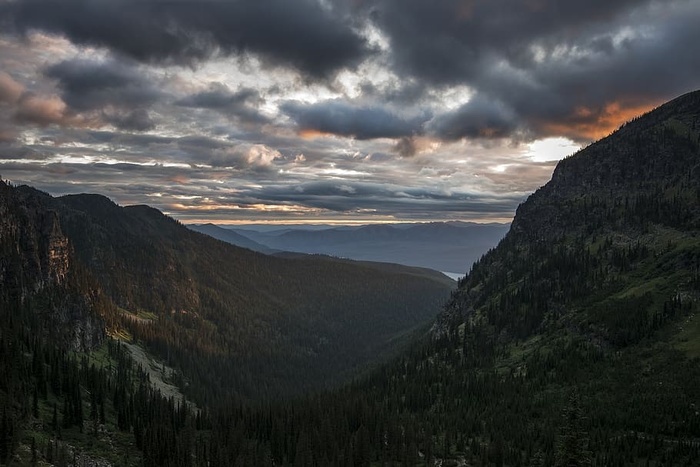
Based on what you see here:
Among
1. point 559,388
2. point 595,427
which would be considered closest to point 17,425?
point 595,427

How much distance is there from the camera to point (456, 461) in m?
124

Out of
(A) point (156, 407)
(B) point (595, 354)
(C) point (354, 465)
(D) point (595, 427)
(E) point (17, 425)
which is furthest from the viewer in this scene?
(B) point (595, 354)

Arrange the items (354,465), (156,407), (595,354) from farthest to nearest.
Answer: (595,354)
(156,407)
(354,465)

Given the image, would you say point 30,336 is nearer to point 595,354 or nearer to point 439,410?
point 439,410

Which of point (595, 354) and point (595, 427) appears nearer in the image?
point (595, 427)

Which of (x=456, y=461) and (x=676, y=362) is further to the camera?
(x=676, y=362)

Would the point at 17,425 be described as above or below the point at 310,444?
above

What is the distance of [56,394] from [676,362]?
198 m

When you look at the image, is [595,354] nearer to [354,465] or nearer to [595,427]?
[595,427]

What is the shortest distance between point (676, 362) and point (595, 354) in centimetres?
3336

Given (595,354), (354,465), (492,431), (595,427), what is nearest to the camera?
(354,465)

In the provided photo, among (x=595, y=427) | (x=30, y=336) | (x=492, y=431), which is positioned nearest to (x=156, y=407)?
(x=30, y=336)

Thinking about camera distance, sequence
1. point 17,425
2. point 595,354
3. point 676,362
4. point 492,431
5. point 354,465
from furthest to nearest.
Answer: point 595,354
point 676,362
point 492,431
point 354,465
point 17,425

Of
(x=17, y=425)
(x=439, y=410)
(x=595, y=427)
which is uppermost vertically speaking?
(x=17, y=425)
